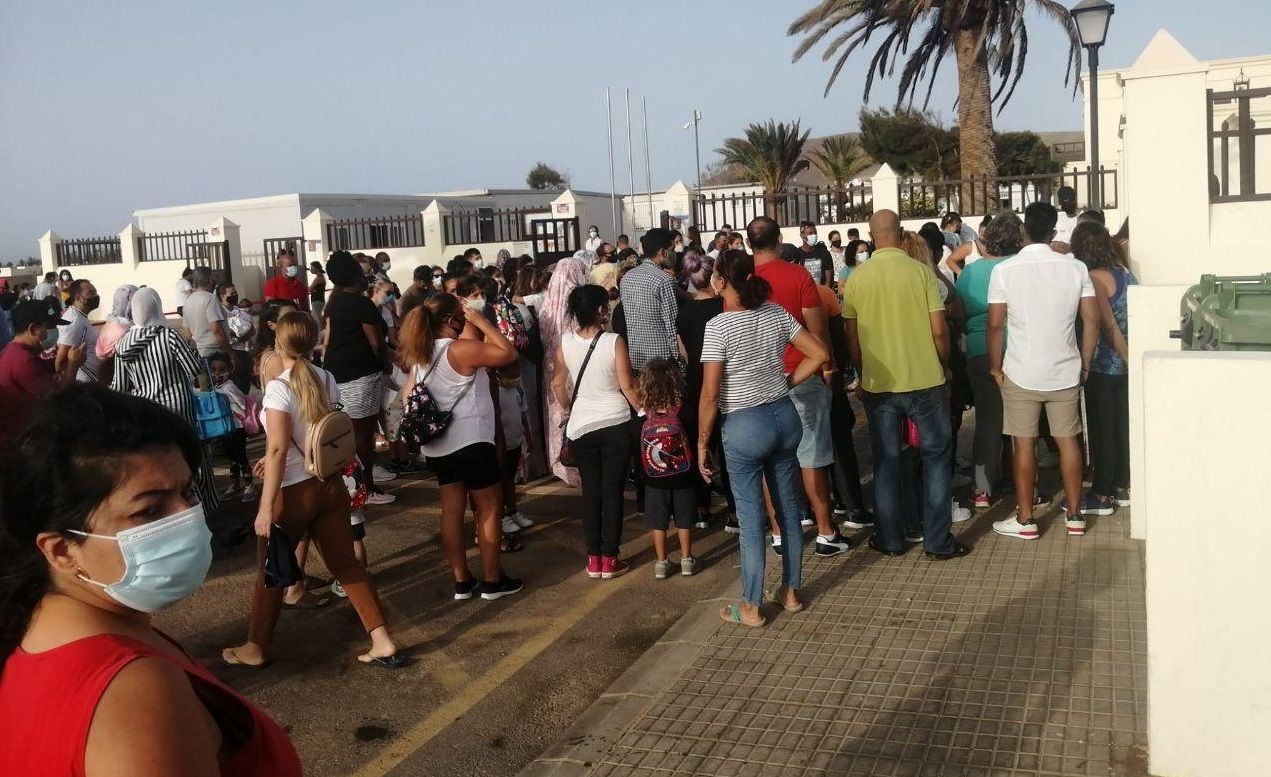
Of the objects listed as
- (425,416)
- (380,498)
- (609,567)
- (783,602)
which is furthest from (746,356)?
(380,498)

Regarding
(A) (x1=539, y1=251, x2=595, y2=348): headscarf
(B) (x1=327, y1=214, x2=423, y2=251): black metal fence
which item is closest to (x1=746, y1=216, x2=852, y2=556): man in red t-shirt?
(A) (x1=539, y1=251, x2=595, y2=348): headscarf

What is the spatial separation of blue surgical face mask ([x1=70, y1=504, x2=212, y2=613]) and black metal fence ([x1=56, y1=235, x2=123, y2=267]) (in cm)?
3282

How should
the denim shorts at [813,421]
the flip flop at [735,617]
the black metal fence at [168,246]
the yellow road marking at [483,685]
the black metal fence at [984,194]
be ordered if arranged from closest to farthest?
the yellow road marking at [483,685] → the flip flop at [735,617] → the denim shorts at [813,421] → the black metal fence at [984,194] → the black metal fence at [168,246]

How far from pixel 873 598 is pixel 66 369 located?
6.65m

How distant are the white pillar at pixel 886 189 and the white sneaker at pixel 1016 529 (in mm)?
17565

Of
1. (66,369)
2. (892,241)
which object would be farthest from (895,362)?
(66,369)

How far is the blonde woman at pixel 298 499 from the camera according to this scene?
530 centimetres

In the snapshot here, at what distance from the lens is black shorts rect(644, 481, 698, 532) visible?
21.5 ft

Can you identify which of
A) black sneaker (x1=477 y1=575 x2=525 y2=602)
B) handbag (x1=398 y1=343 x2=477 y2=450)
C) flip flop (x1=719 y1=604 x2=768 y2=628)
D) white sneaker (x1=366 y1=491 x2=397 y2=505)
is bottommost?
black sneaker (x1=477 y1=575 x2=525 y2=602)

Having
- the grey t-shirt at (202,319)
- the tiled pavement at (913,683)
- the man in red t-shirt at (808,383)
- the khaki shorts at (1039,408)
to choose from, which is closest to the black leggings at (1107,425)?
the khaki shorts at (1039,408)

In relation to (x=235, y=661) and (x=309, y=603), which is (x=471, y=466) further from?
(x=235, y=661)

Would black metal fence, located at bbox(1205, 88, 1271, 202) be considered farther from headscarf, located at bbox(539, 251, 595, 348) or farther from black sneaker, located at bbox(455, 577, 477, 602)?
black sneaker, located at bbox(455, 577, 477, 602)

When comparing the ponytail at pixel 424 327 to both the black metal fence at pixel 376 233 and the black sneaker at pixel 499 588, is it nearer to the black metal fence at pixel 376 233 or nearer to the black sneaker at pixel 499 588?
the black sneaker at pixel 499 588

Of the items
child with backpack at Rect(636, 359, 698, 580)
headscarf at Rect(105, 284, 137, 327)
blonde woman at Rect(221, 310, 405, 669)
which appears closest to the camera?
blonde woman at Rect(221, 310, 405, 669)
